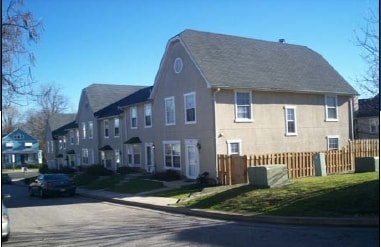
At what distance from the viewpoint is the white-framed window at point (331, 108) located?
29922 mm

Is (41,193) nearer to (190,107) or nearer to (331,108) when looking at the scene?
(190,107)

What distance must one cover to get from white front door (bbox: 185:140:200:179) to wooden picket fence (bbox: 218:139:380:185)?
2730 millimetres

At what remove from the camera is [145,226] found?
13.6 meters

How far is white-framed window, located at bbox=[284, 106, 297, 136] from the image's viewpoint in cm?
2773

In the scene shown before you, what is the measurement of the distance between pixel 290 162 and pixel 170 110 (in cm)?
910

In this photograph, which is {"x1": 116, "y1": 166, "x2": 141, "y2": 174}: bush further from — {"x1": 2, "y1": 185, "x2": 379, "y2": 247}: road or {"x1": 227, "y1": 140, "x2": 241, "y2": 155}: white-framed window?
{"x1": 2, "y1": 185, "x2": 379, "y2": 247}: road

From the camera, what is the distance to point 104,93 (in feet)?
153

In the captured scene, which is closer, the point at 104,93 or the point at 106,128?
the point at 106,128

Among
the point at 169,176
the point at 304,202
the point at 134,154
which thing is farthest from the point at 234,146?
the point at 134,154

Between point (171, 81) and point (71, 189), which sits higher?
point (171, 81)

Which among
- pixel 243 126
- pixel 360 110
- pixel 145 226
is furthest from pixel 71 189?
pixel 360 110

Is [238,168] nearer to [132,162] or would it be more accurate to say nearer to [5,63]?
[5,63]

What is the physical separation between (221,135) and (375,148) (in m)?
11.2

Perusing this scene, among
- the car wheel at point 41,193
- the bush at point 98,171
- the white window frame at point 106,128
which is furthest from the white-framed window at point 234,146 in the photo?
the white window frame at point 106,128
